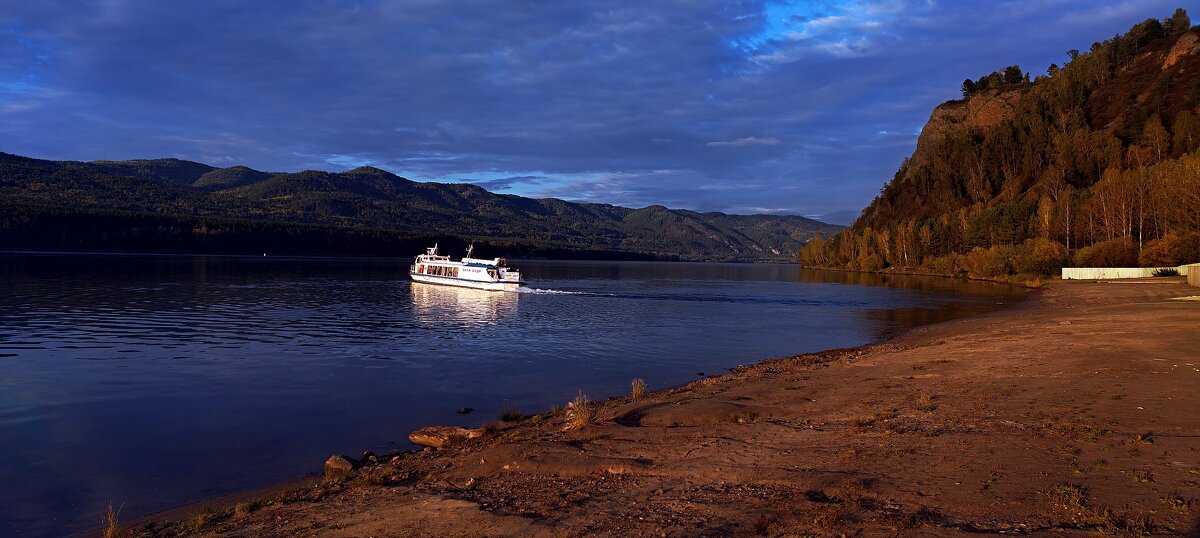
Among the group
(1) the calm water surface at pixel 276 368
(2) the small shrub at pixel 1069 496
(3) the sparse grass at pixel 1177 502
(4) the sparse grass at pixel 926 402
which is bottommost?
(1) the calm water surface at pixel 276 368

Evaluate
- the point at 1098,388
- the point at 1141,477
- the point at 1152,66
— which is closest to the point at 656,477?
the point at 1141,477

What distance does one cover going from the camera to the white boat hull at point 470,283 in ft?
290

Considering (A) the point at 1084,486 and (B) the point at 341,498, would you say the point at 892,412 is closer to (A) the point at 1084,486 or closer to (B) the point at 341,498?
(A) the point at 1084,486

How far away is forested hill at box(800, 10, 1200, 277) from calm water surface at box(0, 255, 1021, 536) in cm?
3705

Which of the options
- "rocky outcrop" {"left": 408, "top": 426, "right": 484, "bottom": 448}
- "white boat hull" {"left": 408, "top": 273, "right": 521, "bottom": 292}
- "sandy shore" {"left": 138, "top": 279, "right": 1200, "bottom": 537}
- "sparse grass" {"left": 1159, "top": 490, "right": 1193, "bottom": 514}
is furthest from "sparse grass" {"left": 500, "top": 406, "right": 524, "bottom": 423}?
"white boat hull" {"left": 408, "top": 273, "right": 521, "bottom": 292}

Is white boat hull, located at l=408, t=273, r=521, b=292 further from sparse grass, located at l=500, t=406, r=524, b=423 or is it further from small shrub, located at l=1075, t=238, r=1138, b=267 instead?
small shrub, located at l=1075, t=238, r=1138, b=267

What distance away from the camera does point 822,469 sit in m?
11.2

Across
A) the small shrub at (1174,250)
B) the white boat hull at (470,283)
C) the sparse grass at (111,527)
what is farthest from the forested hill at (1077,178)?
the sparse grass at (111,527)

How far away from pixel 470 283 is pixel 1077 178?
134 meters

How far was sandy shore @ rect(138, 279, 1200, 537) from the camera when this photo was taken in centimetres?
881

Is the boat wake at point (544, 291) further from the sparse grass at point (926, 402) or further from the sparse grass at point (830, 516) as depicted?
the sparse grass at point (830, 516)

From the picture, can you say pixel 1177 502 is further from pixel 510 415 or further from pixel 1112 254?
pixel 1112 254

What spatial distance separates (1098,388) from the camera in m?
16.3

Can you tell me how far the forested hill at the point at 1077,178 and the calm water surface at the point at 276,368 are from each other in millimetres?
37049
